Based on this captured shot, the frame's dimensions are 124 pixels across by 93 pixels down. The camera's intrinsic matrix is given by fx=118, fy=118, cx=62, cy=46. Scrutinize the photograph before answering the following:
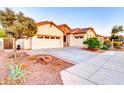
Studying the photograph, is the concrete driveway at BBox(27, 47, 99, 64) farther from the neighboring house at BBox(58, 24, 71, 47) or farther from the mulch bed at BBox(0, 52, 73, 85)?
the neighboring house at BBox(58, 24, 71, 47)

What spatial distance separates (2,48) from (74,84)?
7678 millimetres

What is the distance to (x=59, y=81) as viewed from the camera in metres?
3.57

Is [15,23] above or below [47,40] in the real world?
above

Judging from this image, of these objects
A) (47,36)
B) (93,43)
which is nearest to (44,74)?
(47,36)

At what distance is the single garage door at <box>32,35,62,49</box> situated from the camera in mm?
9796

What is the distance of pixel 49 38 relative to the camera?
36.7ft

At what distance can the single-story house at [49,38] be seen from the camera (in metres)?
9.41

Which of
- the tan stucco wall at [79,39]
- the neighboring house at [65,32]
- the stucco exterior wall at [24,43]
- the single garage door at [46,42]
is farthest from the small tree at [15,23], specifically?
the tan stucco wall at [79,39]

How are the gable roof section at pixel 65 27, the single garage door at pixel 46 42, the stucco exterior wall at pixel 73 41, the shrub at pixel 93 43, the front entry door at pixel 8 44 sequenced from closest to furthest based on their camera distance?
1. the front entry door at pixel 8 44
2. the single garage door at pixel 46 42
3. the shrub at pixel 93 43
4. the stucco exterior wall at pixel 73 41
5. the gable roof section at pixel 65 27

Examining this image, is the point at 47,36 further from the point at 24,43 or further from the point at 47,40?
the point at 24,43

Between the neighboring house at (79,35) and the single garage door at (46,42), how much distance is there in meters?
2.74

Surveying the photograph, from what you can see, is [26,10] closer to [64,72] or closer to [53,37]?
[64,72]

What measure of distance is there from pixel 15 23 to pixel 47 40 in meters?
5.46

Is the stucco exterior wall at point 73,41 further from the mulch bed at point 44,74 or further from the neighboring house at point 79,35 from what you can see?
the mulch bed at point 44,74
